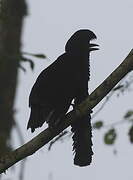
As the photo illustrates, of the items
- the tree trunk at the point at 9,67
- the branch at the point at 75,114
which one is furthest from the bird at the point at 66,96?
the tree trunk at the point at 9,67

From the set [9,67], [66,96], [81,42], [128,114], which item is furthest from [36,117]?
[9,67]

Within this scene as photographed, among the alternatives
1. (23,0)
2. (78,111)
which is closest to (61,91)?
(78,111)

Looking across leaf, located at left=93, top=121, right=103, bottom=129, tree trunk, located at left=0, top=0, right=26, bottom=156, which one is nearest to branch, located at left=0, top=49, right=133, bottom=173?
tree trunk, located at left=0, top=0, right=26, bottom=156

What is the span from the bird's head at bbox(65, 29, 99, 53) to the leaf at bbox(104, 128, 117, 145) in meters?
1.47

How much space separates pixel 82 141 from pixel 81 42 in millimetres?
671

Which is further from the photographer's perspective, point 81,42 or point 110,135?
point 110,135

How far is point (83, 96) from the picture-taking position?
563 centimetres

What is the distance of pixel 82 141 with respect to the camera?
5.64m

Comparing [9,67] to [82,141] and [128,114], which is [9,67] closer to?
[128,114]

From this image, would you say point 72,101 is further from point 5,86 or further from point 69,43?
point 5,86

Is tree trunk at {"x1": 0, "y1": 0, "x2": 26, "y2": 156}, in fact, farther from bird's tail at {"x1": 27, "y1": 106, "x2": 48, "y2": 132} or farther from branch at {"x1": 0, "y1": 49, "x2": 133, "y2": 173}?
branch at {"x1": 0, "y1": 49, "x2": 133, "y2": 173}

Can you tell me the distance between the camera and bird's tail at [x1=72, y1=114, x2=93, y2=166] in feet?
18.3

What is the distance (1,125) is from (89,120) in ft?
5.80

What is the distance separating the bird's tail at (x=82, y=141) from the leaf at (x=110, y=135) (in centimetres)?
150
